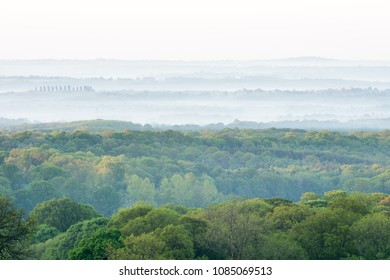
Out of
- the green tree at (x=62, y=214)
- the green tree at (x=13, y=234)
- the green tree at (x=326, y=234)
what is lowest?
the green tree at (x=62, y=214)

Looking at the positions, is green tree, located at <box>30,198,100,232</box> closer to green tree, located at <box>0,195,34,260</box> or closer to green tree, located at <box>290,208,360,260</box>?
green tree, located at <box>290,208,360,260</box>

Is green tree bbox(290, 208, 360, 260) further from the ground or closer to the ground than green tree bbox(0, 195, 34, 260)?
closer to the ground

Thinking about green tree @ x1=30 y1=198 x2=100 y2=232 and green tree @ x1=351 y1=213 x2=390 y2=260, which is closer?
green tree @ x1=351 y1=213 x2=390 y2=260

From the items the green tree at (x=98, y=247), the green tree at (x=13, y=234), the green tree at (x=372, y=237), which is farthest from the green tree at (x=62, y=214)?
the green tree at (x=13, y=234)

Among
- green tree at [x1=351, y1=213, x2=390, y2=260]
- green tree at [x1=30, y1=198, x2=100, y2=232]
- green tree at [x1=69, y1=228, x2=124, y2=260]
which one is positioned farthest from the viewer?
green tree at [x1=30, y1=198, x2=100, y2=232]

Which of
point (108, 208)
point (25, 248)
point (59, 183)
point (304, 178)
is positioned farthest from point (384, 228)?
point (304, 178)

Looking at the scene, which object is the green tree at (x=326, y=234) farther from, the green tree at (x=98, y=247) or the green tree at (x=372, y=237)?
the green tree at (x=98, y=247)

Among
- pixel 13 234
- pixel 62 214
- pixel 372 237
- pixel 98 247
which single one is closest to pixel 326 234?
pixel 372 237

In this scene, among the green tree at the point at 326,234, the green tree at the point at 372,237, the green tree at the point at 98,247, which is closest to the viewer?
the green tree at the point at 98,247

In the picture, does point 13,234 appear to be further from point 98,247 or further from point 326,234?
point 326,234

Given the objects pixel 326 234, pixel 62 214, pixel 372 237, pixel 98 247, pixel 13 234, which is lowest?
pixel 62 214

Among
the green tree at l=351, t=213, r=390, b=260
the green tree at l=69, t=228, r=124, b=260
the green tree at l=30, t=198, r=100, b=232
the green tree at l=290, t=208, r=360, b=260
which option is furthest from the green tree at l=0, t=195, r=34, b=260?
the green tree at l=30, t=198, r=100, b=232
